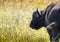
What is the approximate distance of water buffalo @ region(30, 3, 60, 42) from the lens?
866 centimetres

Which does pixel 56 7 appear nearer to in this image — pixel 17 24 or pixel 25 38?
pixel 25 38

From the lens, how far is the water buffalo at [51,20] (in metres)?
8.66

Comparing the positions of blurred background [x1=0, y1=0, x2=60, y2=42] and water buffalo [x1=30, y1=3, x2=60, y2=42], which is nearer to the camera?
water buffalo [x1=30, y1=3, x2=60, y2=42]

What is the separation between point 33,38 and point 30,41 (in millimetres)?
163

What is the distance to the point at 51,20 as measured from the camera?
8.91m

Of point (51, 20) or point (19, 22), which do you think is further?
point (19, 22)

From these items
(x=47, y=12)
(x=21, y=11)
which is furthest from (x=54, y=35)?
(x=21, y=11)

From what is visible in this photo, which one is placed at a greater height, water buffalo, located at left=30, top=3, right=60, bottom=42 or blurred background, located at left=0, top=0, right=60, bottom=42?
water buffalo, located at left=30, top=3, right=60, bottom=42

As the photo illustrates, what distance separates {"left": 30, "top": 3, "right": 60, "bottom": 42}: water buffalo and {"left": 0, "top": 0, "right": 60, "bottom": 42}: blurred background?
0.74m

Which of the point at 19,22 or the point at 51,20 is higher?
the point at 51,20

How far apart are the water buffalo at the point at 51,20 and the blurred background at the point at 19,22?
74 cm

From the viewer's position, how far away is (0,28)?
11.3 m

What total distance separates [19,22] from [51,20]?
2.82 m

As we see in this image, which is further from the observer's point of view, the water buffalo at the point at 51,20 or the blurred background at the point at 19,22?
the blurred background at the point at 19,22
